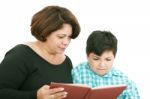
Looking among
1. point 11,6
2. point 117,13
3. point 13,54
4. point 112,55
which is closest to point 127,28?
point 117,13

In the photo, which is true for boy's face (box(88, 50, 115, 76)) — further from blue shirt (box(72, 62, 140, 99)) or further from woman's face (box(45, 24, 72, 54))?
woman's face (box(45, 24, 72, 54))

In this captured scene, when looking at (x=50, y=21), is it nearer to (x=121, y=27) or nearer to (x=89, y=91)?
(x=89, y=91)

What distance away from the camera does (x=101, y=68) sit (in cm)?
202

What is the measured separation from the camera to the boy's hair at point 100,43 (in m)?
2.02

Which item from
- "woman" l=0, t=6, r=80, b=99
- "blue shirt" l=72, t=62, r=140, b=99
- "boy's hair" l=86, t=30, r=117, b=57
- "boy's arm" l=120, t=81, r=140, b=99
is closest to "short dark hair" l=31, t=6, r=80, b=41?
"woman" l=0, t=6, r=80, b=99

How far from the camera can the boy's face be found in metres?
2.01

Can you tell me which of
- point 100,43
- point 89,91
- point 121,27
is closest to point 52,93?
point 89,91

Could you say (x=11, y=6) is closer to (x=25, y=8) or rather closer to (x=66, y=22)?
(x=25, y=8)

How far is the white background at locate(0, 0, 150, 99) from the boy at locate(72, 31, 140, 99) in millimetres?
637

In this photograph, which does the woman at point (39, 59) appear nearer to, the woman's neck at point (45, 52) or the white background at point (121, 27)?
the woman's neck at point (45, 52)

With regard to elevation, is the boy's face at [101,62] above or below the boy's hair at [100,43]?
below

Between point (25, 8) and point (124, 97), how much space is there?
1098 millimetres

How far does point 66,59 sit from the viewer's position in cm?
214

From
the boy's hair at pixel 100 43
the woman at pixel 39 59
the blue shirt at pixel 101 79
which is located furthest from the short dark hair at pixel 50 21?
the blue shirt at pixel 101 79
